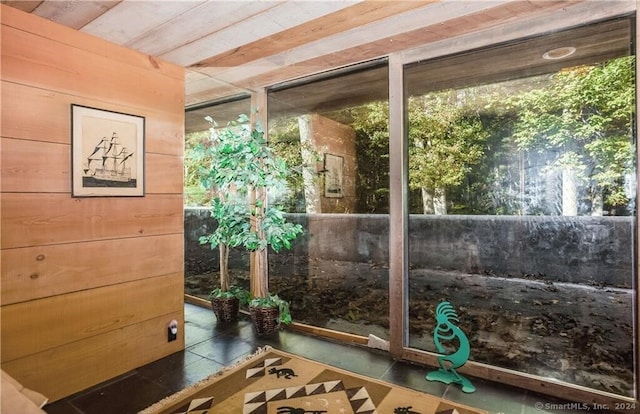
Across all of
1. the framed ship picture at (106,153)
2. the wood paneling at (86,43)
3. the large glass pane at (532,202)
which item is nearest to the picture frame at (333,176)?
the large glass pane at (532,202)

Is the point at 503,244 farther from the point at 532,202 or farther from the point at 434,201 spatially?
the point at 434,201

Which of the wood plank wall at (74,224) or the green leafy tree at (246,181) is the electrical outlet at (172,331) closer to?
the wood plank wall at (74,224)

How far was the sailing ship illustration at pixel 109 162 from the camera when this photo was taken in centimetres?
197

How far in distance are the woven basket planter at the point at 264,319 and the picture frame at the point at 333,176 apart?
3.52 feet

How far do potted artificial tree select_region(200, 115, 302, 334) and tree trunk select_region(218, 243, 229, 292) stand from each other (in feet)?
1.35

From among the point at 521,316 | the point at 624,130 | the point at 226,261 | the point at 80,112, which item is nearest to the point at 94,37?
the point at 80,112

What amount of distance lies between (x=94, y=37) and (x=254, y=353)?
7.26 ft

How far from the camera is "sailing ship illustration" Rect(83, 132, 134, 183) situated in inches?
77.7

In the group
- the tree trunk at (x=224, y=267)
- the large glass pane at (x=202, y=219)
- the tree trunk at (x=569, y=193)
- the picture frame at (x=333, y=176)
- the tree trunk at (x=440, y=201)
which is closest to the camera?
the tree trunk at (x=569, y=193)

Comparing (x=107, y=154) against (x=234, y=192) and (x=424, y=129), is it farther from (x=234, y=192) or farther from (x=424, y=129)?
(x=424, y=129)

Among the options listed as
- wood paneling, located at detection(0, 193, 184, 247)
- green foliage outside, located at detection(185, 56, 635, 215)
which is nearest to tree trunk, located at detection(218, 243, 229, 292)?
wood paneling, located at detection(0, 193, 184, 247)

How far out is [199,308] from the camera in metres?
3.50

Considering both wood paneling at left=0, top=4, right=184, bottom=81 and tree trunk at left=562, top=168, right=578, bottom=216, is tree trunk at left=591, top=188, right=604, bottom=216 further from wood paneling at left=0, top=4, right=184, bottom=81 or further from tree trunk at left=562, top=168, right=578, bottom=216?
wood paneling at left=0, top=4, right=184, bottom=81

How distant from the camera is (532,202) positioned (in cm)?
201
